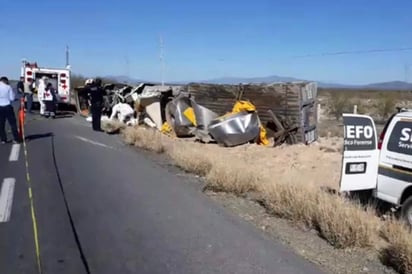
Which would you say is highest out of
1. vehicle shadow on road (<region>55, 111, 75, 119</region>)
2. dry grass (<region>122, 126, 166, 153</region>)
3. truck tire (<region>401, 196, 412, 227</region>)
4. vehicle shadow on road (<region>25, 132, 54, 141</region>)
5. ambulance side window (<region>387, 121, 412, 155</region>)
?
ambulance side window (<region>387, 121, 412, 155</region>)

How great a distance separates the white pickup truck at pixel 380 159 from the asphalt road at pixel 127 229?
231cm

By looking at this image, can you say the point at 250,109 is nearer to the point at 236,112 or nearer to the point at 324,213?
the point at 236,112

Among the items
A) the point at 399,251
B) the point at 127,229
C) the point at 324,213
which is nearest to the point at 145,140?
the point at 127,229

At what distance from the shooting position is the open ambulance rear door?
9.05 m

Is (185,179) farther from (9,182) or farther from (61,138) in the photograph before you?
(61,138)

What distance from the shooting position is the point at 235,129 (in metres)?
21.1

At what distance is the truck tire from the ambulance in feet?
92.6

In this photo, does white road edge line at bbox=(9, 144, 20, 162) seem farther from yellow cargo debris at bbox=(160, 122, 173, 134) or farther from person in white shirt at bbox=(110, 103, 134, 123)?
person in white shirt at bbox=(110, 103, 134, 123)

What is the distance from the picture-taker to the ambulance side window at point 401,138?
8.70 m

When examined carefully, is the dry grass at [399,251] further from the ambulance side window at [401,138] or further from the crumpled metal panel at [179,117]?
the crumpled metal panel at [179,117]

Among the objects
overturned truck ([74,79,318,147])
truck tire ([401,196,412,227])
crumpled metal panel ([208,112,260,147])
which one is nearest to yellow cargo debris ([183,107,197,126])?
overturned truck ([74,79,318,147])

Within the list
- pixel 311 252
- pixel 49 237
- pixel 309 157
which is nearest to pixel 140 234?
pixel 49 237

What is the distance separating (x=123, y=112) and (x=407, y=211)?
19.6 m

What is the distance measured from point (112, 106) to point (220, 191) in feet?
65.5
